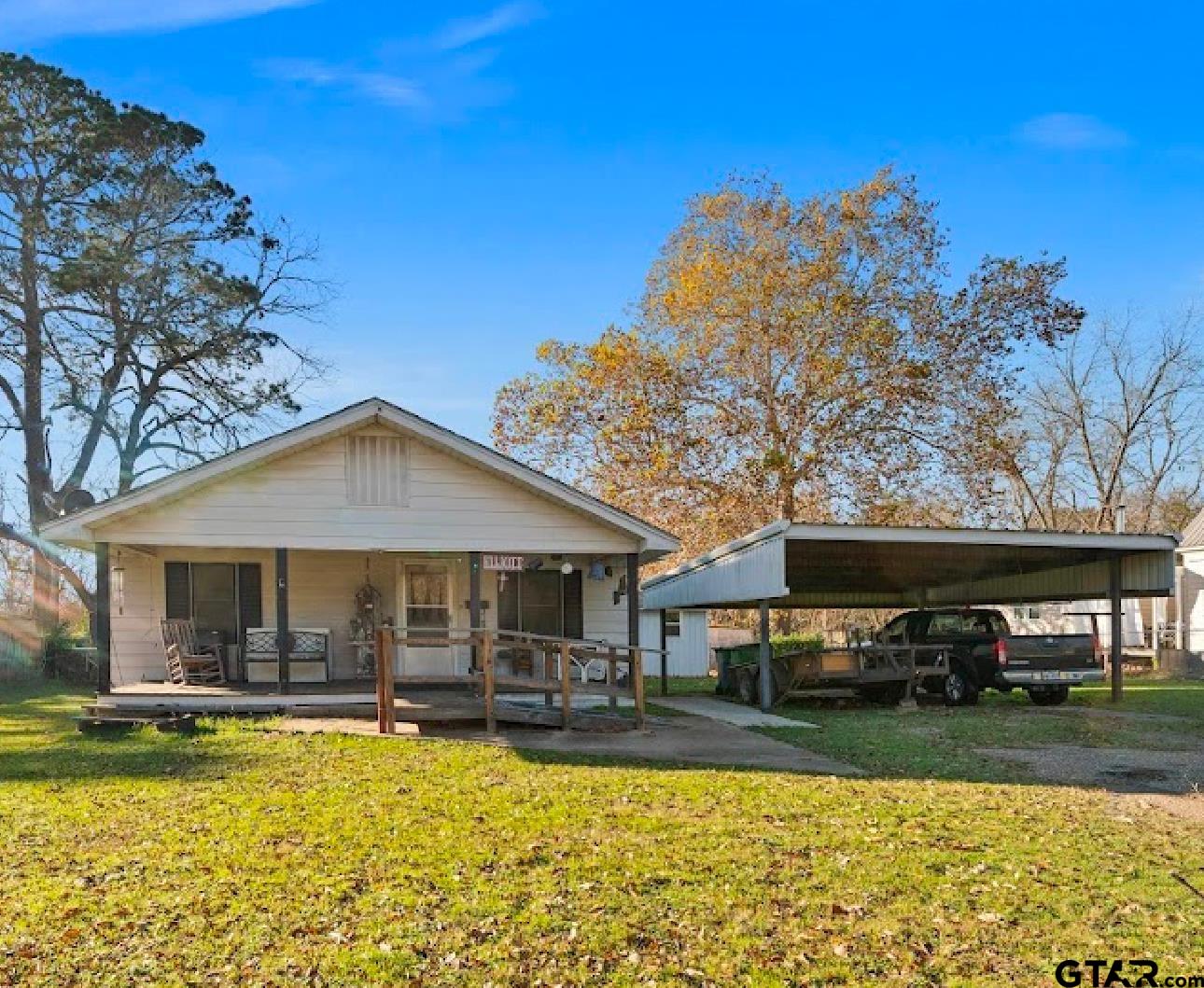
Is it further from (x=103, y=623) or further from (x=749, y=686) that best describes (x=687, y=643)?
(x=103, y=623)

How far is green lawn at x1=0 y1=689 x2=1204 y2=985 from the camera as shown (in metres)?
4.98

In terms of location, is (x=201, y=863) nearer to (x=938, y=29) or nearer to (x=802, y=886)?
(x=802, y=886)

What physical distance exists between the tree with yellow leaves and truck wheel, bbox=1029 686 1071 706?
11.5 metres

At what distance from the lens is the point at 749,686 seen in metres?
18.8

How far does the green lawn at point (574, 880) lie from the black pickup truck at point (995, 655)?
8.19m

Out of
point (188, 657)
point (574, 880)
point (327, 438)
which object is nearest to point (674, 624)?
point (188, 657)

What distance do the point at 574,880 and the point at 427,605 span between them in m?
11.8

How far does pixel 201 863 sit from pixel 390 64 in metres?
10.2

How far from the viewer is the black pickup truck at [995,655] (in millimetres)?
17016

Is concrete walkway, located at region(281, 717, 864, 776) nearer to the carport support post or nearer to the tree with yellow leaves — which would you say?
the carport support post

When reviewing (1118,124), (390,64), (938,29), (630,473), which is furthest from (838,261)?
(390,64)

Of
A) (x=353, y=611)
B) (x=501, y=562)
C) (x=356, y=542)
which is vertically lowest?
(x=353, y=611)

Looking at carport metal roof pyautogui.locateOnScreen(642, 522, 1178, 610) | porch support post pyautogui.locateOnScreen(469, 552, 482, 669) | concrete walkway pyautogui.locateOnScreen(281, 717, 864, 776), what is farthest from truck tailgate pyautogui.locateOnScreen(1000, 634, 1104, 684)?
porch support post pyautogui.locateOnScreen(469, 552, 482, 669)

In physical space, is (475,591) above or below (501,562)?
below
